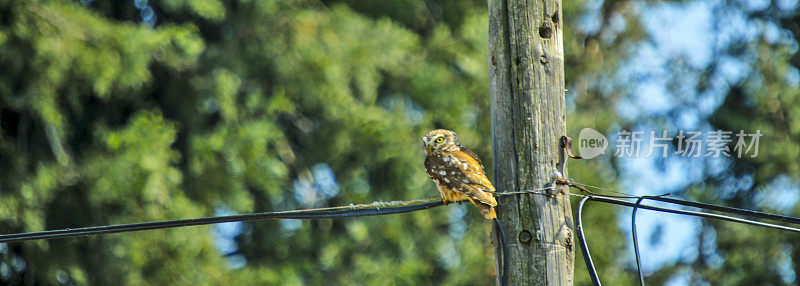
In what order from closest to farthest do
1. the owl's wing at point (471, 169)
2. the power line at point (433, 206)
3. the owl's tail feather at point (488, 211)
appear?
1. the power line at point (433, 206)
2. the owl's tail feather at point (488, 211)
3. the owl's wing at point (471, 169)

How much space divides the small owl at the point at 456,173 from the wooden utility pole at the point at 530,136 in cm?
9

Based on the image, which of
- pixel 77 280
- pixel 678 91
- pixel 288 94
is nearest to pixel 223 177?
pixel 288 94

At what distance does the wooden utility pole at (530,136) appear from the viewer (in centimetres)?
344

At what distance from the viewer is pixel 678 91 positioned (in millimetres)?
10586

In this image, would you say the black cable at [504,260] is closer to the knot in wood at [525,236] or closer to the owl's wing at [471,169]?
the knot in wood at [525,236]

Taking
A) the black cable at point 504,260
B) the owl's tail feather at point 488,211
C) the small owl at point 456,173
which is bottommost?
the black cable at point 504,260

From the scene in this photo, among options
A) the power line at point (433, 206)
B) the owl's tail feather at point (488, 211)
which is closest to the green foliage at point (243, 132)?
the power line at point (433, 206)

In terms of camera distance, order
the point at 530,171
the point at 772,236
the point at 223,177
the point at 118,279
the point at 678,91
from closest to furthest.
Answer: the point at 530,171 < the point at 118,279 < the point at 223,177 < the point at 772,236 < the point at 678,91

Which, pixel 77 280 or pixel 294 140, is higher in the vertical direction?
pixel 294 140

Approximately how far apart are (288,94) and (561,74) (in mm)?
5282

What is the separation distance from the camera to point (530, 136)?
138 inches

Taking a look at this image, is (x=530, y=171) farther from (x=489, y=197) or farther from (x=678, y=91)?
(x=678, y=91)

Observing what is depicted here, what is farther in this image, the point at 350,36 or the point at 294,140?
the point at 294,140

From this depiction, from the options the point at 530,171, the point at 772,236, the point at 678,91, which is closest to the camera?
the point at 530,171
